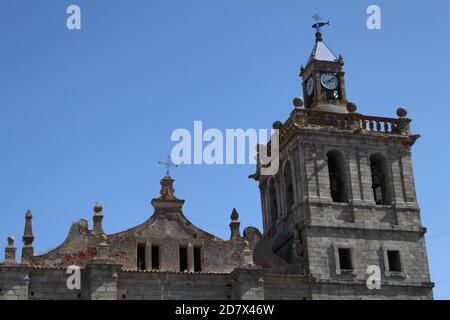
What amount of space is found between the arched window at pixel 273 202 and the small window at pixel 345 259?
590cm

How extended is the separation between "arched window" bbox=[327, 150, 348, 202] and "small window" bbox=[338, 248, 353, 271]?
9.36 feet

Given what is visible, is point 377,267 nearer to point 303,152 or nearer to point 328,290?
point 328,290

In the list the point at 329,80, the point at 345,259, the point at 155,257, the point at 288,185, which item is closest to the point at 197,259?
the point at 155,257

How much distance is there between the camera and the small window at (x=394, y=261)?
41.5 metres

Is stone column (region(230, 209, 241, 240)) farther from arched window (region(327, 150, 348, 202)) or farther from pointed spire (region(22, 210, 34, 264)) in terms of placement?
pointed spire (region(22, 210, 34, 264))

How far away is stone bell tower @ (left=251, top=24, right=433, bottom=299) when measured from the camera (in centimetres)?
4059

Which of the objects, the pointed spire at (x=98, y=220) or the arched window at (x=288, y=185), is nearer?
the pointed spire at (x=98, y=220)

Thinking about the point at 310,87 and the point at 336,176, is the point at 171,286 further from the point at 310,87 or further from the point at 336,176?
the point at 310,87

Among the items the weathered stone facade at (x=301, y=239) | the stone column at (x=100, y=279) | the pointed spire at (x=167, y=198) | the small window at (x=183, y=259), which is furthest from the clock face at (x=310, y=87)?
the stone column at (x=100, y=279)

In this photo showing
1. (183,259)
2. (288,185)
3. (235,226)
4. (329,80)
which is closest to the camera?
(183,259)

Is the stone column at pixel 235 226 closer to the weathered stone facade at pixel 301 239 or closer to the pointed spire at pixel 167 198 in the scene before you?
the weathered stone facade at pixel 301 239

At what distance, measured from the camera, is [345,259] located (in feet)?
135

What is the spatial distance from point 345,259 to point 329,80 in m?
10.7
